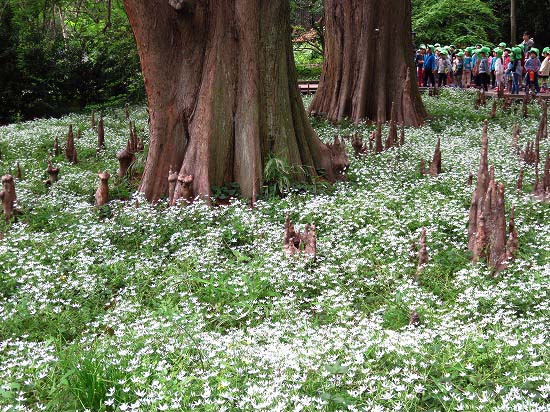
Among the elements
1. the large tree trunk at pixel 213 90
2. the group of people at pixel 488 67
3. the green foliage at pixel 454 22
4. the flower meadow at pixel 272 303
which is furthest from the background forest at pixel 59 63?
the green foliage at pixel 454 22

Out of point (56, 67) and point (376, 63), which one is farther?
point (56, 67)

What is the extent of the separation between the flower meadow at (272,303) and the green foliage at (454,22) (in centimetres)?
2535

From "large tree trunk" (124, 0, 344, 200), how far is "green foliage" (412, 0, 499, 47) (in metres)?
25.2

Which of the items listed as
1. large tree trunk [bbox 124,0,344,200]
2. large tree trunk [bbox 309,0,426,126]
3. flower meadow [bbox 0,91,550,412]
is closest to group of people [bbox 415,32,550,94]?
large tree trunk [bbox 309,0,426,126]

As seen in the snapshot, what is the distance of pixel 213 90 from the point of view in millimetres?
7258

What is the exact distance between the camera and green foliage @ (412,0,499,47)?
30719 millimetres

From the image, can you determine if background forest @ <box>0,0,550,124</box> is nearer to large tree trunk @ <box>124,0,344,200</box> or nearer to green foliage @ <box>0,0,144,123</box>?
green foliage @ <box>0,0,144,123</box>

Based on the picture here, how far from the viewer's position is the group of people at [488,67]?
1909 cm

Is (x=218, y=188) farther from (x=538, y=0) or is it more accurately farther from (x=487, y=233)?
(x=538, y=0)

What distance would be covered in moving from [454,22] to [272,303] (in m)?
31.0

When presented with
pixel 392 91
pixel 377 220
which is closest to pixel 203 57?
pixel 377 220

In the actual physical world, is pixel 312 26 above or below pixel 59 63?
above

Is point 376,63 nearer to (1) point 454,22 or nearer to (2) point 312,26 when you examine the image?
(2) point 312,26

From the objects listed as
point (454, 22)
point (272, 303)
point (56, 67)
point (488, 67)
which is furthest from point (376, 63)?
point (454, 22)
